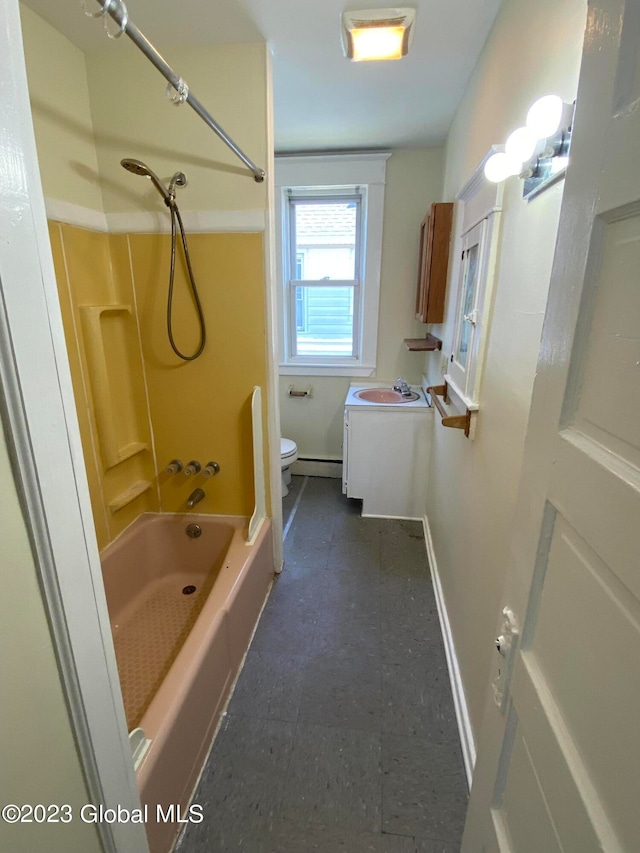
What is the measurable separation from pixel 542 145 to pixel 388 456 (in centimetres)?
202

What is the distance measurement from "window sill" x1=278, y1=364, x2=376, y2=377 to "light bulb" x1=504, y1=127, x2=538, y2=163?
2179mm

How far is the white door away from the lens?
44 centimetres

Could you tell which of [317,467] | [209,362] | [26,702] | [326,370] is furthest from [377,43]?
[317,467]

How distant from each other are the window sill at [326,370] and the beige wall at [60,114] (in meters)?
1.82

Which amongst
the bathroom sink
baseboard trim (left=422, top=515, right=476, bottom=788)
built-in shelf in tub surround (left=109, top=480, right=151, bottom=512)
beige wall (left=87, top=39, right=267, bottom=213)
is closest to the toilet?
the bathroom sink

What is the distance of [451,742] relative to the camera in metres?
1.41

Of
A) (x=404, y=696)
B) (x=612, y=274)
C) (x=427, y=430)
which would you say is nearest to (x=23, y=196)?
(x=612, y=274)

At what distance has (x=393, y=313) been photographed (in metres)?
3.08

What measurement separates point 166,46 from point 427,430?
230cm

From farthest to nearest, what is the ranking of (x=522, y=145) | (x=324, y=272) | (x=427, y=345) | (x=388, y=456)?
(x=324, y=272)
(x=388, y=456)
(x=427, y=345)
(x=522, y=145)

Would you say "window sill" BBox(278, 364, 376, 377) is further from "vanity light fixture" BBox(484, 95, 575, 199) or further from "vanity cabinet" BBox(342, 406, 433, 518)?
"vanity light fixture" BBox(484, 95, 575, 199)

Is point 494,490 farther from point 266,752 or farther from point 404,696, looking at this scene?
point 266,752

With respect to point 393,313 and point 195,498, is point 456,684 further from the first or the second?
point 393,313

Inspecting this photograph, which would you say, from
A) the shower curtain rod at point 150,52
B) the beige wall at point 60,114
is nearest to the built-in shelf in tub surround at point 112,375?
the beige wall at point 60,114
